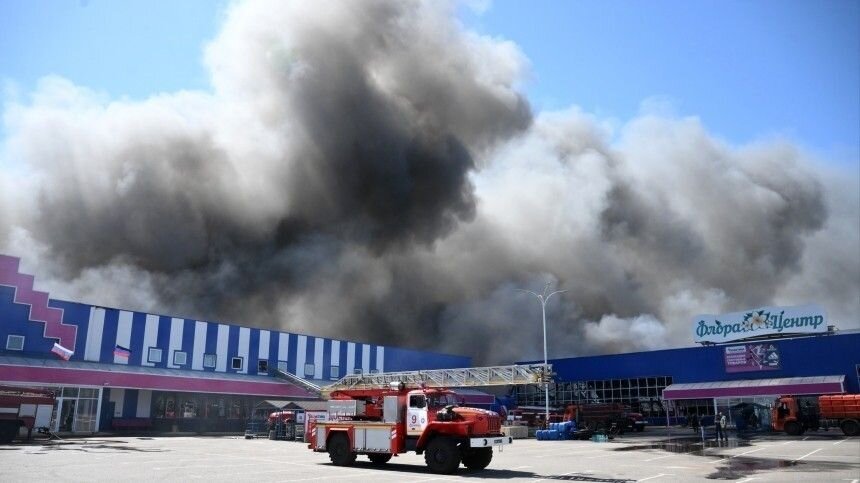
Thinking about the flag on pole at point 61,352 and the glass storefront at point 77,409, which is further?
the glass storefront at point 77,409

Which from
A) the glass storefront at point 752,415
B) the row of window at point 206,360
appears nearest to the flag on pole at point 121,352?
the row of window at point 206,360

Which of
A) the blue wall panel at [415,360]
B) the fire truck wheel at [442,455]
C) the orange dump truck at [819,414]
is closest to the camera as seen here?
the fire truck wheel at [442,455]

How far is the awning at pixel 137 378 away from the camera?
36562mm

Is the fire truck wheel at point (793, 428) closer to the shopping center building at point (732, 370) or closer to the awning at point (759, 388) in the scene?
the shopping center building at point (732, 370)

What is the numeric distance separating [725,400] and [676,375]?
585cm

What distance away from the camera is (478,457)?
62.7 ft

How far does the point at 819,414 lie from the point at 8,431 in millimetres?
46516

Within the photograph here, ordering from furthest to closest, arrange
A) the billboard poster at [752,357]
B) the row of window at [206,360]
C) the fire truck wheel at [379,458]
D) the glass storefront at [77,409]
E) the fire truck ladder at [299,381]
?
the billboard poster at [752,357] → the fire truck ladder at [299,381] → the glass storefront at [77,409] → the row of window at [206,360] → the fire truck wheel at [379,458]

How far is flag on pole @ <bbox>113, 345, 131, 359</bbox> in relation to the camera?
4284cm

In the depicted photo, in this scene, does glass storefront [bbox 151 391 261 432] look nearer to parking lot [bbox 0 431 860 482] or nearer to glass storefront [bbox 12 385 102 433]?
glass storefront [bbox 12 385 102 433]

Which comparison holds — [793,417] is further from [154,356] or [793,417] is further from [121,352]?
[121,352]

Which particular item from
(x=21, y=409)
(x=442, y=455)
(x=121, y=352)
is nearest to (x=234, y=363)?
(x=121, y=352)

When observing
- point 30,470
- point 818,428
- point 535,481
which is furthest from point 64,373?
point 818,428

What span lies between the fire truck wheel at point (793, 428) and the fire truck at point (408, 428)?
2979cm
